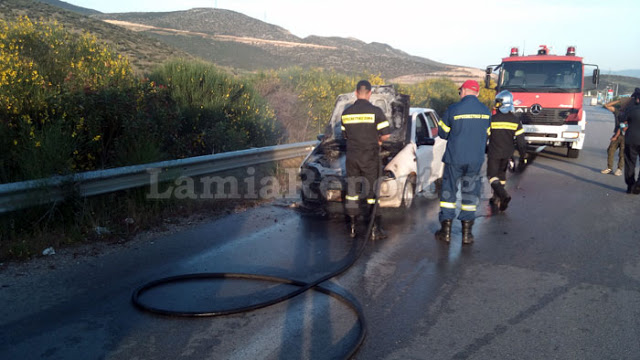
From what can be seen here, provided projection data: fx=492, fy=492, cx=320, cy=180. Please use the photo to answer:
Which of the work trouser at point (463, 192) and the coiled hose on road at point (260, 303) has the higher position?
the work trouser at point (463, 192)

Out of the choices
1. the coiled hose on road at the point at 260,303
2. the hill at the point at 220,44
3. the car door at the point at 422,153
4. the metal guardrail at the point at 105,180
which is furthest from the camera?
the hill at the point at 220,44

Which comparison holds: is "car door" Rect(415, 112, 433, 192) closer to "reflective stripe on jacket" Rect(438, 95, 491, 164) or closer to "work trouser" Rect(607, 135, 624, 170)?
"reflective stripe on jacket" Rect(438, 95, 491, 164)

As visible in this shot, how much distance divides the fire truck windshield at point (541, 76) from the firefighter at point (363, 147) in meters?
9.29

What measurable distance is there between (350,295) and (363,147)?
2.45 m

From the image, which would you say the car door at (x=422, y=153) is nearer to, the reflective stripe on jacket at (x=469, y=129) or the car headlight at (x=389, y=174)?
the car headlight at (x=389, y=174)

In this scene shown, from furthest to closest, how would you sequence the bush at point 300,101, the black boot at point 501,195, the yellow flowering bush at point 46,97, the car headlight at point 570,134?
the bush at point 300,101 → the car headlight at point 570,134 → the black boot at point 501,195 → the yellow flowering bush at point 46,97

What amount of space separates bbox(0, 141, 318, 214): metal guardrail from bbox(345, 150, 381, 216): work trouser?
2.54 meters

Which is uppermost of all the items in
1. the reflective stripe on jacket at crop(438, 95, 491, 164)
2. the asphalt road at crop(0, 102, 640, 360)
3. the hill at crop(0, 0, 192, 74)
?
the hill at crop(0, 0, 192, 74)

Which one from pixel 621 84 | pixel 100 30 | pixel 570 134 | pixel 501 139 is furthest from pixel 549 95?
pixel 621 84

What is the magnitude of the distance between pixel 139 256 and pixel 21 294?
1.31m

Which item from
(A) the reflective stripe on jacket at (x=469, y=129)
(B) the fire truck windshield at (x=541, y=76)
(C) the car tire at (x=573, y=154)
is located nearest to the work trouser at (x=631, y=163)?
(B) the fire truck windshield at (x=541, y=76)

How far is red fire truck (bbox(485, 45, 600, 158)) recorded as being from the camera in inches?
533

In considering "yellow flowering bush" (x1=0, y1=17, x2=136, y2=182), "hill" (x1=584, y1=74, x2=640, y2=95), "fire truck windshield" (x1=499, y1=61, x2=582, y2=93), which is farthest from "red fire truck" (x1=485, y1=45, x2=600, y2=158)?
Result: "hill" (x1=584, y1=74, x2=640, y2=95)

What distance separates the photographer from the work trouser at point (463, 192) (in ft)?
21.0
